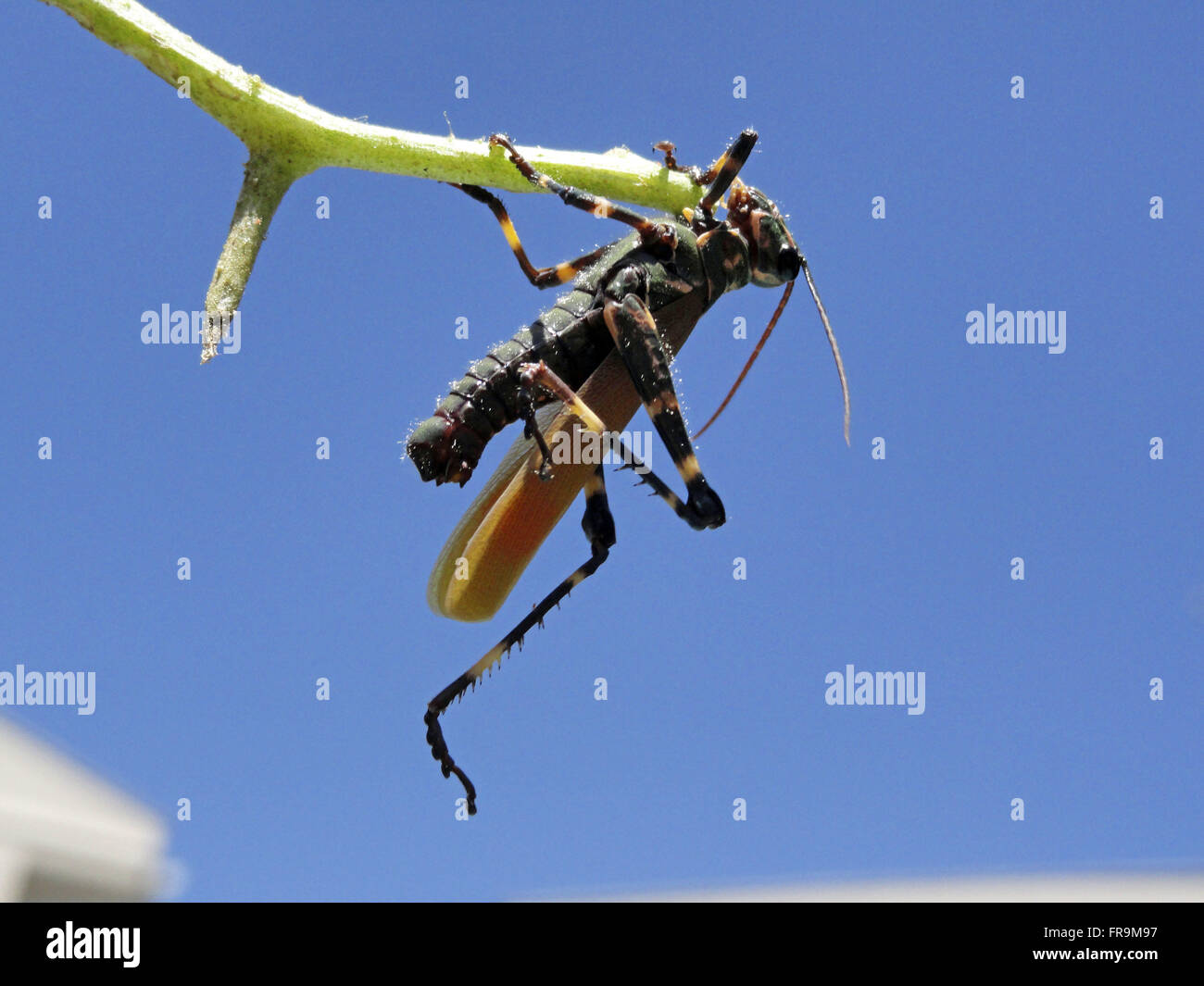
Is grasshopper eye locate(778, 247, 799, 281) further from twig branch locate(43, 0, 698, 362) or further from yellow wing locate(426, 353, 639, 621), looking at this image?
twig branch locate(43, 0, 698, 362)

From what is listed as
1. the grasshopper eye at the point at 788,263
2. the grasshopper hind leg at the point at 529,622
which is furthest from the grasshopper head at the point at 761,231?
the grasshopper hind leg at the point at 529,622

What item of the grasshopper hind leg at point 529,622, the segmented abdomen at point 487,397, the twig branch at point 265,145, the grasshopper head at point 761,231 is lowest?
the grasshopper hind leg at point 529,622

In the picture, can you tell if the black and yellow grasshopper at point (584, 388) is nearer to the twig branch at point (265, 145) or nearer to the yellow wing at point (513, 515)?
the yellow wing at point (513, 515)

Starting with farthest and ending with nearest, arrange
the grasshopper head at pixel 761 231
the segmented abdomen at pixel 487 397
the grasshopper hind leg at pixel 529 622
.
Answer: the grasshopper head at pixel 761 231, the grasshopper hind leg at pixel 529 622, the segmented abdomen at pixel 487 397

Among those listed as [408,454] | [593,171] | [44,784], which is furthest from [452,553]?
[44,784]

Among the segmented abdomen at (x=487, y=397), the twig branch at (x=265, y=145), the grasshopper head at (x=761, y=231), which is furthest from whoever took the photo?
the grasshopper head at (x=761, y=231)

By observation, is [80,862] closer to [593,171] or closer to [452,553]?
[452,553]
